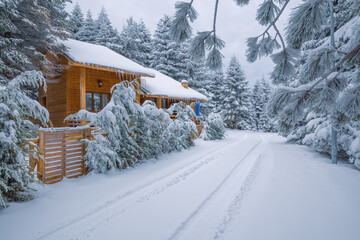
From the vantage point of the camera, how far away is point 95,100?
1176cm

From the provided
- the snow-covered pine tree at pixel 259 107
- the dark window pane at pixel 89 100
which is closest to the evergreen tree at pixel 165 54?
the dark window pane at pixel 89 100

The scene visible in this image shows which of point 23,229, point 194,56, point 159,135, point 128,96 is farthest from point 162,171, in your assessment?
point 194,56

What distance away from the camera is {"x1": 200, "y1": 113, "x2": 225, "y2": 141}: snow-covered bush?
1428 cm

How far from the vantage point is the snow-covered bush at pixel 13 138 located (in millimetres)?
3445

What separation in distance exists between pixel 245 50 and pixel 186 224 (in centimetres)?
303

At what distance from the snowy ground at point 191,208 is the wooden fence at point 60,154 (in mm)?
326

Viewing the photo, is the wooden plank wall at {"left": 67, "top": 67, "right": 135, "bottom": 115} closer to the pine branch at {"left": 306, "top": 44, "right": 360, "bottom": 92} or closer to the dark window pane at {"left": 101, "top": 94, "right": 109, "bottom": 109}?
the dark window pane at {"left": 101, "top": 94, "right": 109, "bottom": 109}

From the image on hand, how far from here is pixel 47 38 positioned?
9.66m

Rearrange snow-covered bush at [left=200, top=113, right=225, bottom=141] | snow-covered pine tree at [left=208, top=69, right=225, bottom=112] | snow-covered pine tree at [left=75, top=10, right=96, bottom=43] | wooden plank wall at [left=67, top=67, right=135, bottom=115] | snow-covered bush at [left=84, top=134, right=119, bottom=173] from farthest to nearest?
snow-covered pine tree at [left=208, top=69, right=225, bottom=112] < snow-covered pine tree at [left=75, top=10, right=96, bottom=43] < snow-covered bush at [left=200, top=113, right=225, bottom=141] < wooden plank wall at [left=67, top=67, right=135, bottom=115] < snow-covered bush at [left=84, top=134, right=119, bottom=173]

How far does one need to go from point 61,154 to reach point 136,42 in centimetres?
2968

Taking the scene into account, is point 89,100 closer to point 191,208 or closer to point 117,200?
point 117,200

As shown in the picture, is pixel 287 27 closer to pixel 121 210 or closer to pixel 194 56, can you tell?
pixel 194 56

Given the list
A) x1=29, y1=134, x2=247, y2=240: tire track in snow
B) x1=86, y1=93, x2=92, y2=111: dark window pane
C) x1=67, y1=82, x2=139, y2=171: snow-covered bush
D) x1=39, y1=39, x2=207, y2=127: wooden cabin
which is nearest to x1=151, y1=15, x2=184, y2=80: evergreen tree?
x1=39, y1=39, x2=207, y2=127: wooden cabin

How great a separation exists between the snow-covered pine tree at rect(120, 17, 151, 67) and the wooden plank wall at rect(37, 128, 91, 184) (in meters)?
26.7
